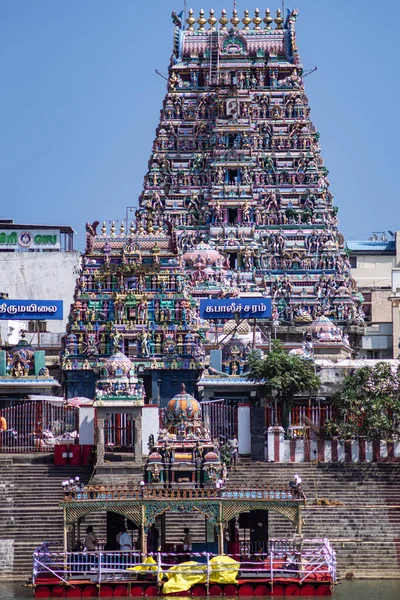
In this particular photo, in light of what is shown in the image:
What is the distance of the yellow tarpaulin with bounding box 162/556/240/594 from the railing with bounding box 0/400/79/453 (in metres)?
17.0

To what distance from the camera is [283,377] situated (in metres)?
84.8

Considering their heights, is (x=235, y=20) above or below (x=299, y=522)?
above

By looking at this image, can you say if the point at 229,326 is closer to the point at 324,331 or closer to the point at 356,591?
the point at 324,331

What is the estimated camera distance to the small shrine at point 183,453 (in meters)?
70.9

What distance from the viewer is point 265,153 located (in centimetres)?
12494


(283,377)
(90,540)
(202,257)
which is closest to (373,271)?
(202,257)

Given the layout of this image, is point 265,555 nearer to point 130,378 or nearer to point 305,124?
point 130,378

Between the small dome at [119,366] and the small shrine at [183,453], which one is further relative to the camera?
the small dome at [119,366]

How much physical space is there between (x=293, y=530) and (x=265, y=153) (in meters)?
56.3

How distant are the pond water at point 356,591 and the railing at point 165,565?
0.80 meters

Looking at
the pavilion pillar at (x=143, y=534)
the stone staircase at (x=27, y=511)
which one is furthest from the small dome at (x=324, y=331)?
the pavilion pillar at (x=143, y=534)

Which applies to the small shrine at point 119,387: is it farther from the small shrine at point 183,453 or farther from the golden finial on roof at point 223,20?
the golden finial on roof at point 223,20

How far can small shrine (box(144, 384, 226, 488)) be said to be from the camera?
70.9 m

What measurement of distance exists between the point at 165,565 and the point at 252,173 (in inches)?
2384
